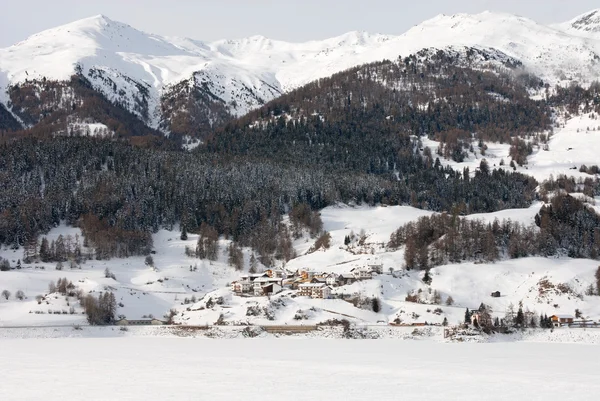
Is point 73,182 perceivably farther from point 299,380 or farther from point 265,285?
point 299,380

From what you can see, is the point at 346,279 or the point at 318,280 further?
the point at 318,280

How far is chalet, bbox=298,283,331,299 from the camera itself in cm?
10962

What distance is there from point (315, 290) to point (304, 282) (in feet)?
30.0

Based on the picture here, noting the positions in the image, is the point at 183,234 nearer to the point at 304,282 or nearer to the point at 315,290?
the point at 304,282

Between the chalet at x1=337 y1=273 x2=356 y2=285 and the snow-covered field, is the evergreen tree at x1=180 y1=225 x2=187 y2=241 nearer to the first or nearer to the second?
the chalet at x1=337 y1=273 x2=356 y2=285

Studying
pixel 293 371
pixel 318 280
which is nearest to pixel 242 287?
pixel 318 280

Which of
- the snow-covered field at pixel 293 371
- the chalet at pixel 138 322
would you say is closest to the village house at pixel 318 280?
the chalet at pixel 138 322

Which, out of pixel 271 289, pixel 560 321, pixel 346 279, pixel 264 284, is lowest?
pixel 560 321

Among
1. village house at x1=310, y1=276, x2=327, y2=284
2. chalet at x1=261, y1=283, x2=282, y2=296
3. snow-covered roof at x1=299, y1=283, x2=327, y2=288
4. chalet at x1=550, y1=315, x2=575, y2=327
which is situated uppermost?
village house at x1=310, y1=276, x2=327, y2=284

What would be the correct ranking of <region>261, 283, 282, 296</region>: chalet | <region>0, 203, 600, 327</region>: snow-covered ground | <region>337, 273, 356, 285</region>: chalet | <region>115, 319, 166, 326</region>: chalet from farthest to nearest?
<region>337, 273, 356, 285</region>: chalet, <region>261, 283, 282, 296</region>: chalet, <region>0, 203, 600, 327</region>: snow-covered ground, <region>115, 319, 166, 326</region>: chalet

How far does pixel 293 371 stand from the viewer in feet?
172

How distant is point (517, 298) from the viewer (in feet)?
363

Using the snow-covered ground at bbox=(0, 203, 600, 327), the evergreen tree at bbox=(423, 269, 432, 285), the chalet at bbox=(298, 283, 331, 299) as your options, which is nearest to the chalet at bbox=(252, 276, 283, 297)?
the snow-covered ground at bbox=(0, 203, 600, 327)

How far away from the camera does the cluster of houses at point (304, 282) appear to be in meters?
113
